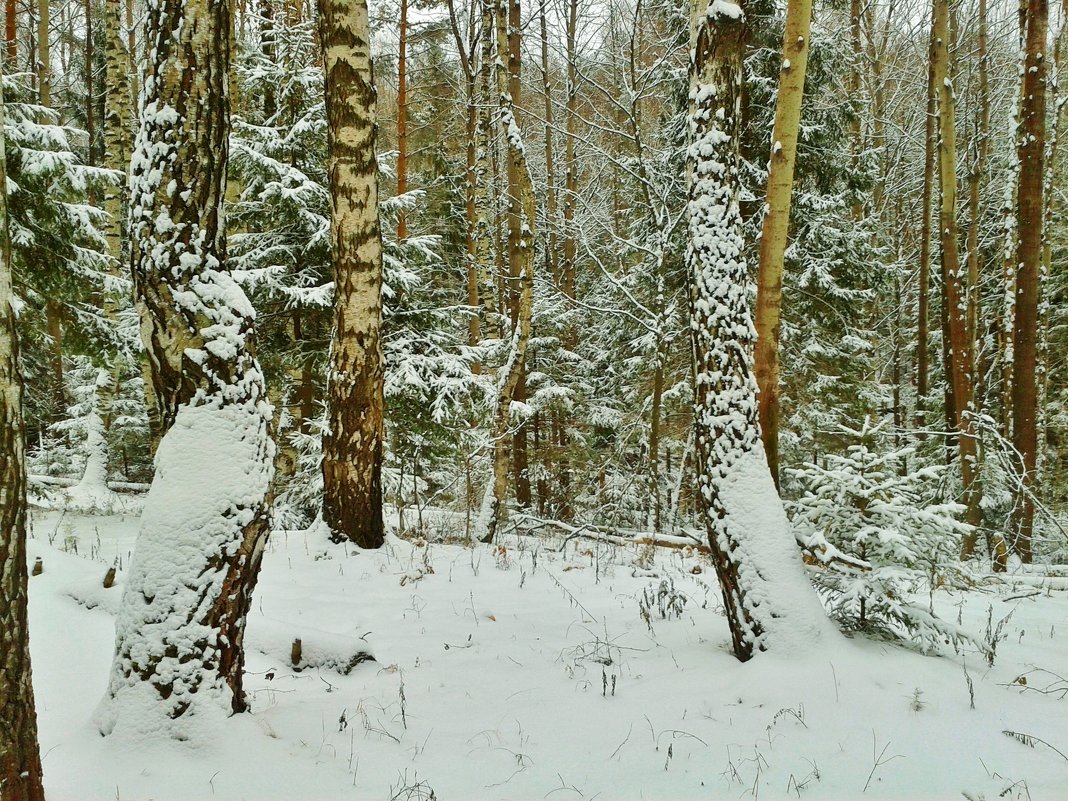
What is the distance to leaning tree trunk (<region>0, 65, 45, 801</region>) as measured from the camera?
197 centimetres

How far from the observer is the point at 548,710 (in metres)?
3.44

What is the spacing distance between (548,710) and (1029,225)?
10065 millimetres

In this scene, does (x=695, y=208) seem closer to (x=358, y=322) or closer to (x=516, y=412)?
(x=358, y=322)

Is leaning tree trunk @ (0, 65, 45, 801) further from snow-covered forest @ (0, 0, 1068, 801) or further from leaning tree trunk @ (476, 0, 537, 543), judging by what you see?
leaning tree trunk @ (476, 0, 537, 543)

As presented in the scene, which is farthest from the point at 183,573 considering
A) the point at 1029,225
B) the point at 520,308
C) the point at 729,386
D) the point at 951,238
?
the point at 951,238

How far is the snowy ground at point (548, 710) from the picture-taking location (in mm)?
2725

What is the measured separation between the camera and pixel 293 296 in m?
8.50

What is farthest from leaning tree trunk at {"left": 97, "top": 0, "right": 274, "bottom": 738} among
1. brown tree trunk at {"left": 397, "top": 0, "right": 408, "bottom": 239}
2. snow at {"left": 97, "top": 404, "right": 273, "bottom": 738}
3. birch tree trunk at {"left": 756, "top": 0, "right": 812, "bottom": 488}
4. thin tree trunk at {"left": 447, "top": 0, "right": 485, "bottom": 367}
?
thin tree trunk at {"left": 447, "top": 0, "right": 485, "bottom": 367}

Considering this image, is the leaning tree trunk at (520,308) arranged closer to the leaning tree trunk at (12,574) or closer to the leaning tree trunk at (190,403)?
the leaning tree trunk at (190,403)

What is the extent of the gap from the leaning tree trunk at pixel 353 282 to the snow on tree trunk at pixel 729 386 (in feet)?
10.1

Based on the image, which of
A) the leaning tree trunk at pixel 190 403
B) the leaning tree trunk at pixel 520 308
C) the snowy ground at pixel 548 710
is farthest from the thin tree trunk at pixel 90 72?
the leaning tree trunk at pixel 190 403

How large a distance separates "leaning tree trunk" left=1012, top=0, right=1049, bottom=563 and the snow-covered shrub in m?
5.92

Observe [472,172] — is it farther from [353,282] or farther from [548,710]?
[548,710]

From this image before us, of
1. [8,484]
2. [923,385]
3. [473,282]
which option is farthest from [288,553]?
[923,385]
